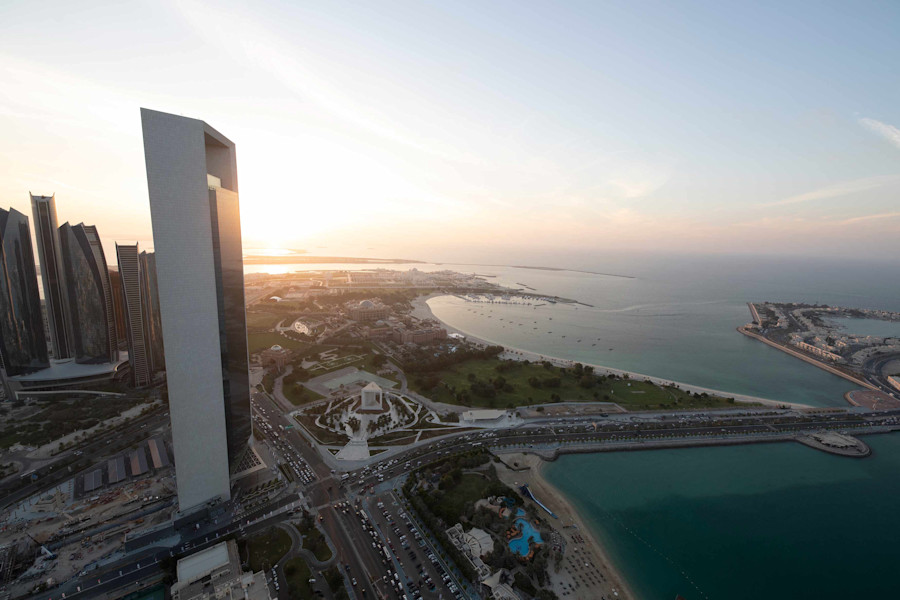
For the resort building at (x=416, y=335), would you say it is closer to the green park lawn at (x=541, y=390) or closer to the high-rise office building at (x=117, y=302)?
the green park lawn at (x=541, y=390)

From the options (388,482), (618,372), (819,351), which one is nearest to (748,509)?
(388,482)

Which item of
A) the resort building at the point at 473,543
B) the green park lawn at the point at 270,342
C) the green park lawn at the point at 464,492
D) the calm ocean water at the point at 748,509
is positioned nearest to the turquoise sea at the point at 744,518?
the calm ocean water at the point at 748,509

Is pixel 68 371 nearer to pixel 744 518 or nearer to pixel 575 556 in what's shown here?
pixel 575 556

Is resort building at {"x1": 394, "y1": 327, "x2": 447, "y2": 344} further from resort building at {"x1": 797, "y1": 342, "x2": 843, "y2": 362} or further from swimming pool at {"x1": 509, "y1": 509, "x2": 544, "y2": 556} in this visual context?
resort building at {"x1": 797, "y1": 342, "x2": 843, "y2": 362}

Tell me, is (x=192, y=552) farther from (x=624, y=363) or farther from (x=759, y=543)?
(x=624, y=363)

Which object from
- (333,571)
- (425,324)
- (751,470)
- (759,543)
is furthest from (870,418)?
(425,324)

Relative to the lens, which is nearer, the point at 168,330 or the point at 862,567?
the point at 168,330

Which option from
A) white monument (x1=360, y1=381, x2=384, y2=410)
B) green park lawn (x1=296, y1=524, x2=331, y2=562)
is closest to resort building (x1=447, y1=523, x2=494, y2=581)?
green park lawn (x1=296, y1=524, x2=331, y2=562)
